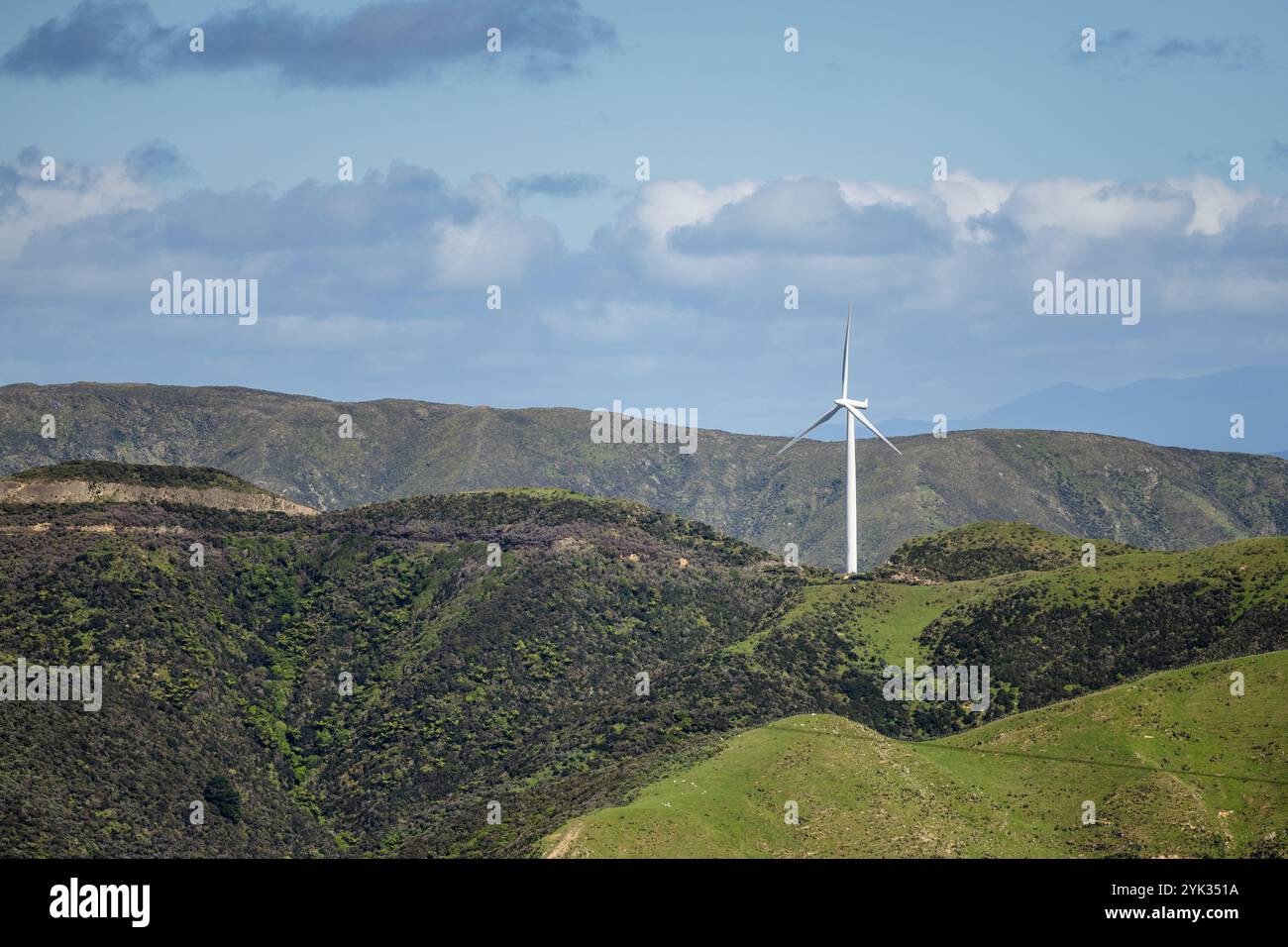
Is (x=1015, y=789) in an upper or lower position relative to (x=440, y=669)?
lower

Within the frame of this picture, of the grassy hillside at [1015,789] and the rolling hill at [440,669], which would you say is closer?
the grassy hillside at [1015,789]

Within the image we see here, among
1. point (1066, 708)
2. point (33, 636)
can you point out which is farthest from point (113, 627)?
point (1066, 708)

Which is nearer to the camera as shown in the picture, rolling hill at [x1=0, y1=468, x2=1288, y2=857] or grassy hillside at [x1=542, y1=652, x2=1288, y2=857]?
grassy hillside at [x1=542, y1=652, x2=1288, y2=857]

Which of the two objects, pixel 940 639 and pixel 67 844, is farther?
pixel 940 639

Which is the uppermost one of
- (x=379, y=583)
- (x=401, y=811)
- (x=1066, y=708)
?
(x=379, y=583)

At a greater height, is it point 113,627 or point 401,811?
point 113,627

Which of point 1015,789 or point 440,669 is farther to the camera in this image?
point 440,669
